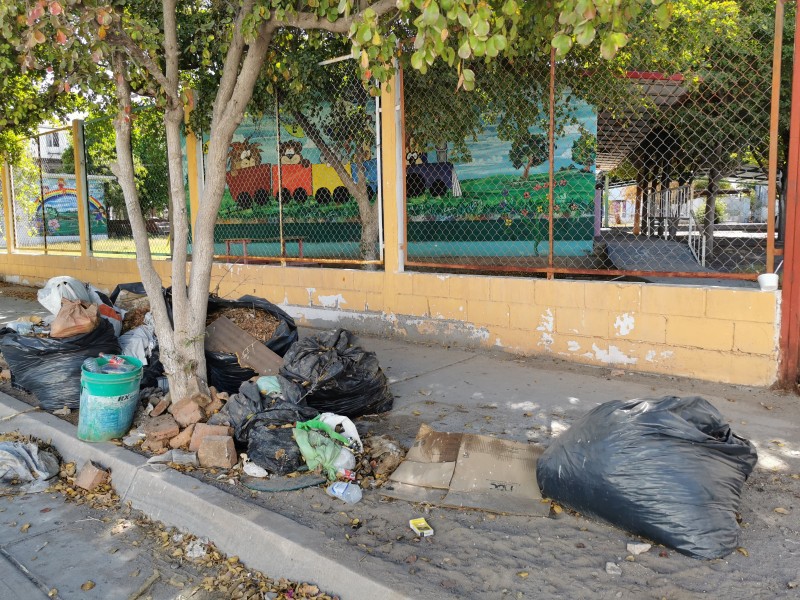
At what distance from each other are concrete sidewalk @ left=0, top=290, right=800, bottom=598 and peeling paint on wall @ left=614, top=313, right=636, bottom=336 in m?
0.36

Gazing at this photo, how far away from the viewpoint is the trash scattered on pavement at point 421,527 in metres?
2.91

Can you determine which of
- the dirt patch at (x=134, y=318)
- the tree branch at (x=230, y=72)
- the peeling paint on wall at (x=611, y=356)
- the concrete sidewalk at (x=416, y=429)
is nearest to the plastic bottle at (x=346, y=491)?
the concrete sidewalk at (x=416, y=429)

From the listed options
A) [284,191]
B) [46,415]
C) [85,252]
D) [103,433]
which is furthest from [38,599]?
[85,252]

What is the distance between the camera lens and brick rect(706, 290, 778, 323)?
478cm

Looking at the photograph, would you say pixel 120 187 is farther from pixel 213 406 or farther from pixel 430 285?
pixel 213 406

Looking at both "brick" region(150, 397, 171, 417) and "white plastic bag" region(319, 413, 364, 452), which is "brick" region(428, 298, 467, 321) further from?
"brick" region(150, 397, 171, 417)

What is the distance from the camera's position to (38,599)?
2.76 metres

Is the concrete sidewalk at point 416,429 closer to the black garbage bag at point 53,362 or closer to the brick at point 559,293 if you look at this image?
the black garbage bag at point 53,362

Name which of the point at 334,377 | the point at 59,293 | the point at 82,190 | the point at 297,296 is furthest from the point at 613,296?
the point at 82,190

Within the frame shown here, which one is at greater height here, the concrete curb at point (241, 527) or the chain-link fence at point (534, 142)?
the chain-link fence at point (534, 142)

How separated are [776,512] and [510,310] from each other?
341 centimetres

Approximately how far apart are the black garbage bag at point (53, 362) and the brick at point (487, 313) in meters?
3.53

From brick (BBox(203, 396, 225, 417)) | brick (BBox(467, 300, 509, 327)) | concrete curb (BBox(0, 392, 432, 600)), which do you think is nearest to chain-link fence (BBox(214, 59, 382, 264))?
brick (BBox(467, 300, 509, 327))

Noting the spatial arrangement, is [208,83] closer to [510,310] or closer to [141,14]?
[141,14]
